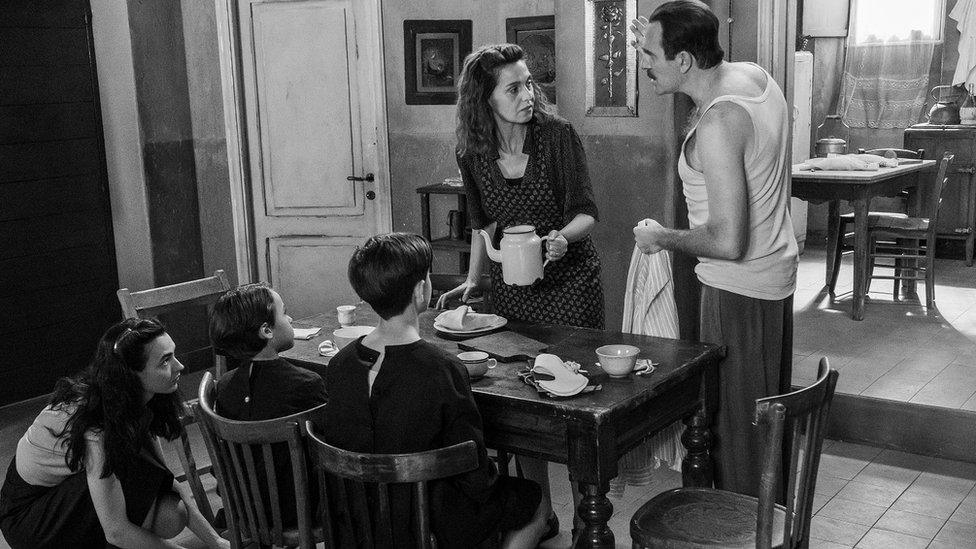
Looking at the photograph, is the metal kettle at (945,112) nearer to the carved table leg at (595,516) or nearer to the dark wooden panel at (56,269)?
the dark wooden panel at (56,269)

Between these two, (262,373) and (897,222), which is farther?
(897,222)

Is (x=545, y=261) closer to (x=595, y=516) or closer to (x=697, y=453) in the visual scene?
(x=697, y=453)

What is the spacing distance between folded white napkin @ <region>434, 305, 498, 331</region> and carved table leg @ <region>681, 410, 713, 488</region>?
746 mm

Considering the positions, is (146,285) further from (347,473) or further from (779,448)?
(779,448)

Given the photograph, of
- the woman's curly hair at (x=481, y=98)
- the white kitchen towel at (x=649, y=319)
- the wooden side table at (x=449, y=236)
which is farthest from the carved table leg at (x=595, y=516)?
the wooden side table at (x=449, y=236)

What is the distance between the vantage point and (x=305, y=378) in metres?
2.77

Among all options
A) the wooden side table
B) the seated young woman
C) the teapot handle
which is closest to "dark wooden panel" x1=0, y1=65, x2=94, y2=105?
the wooden side table

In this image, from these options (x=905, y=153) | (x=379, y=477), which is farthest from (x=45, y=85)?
(x=905, y=153)

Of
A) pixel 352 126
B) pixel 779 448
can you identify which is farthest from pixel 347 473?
pixel 352 126

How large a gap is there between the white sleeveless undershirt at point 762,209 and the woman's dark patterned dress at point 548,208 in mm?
576

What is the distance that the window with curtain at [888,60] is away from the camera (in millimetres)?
8844

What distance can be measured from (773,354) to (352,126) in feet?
10.9

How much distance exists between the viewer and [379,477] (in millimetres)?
2186

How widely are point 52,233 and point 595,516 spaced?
13.7 feet
